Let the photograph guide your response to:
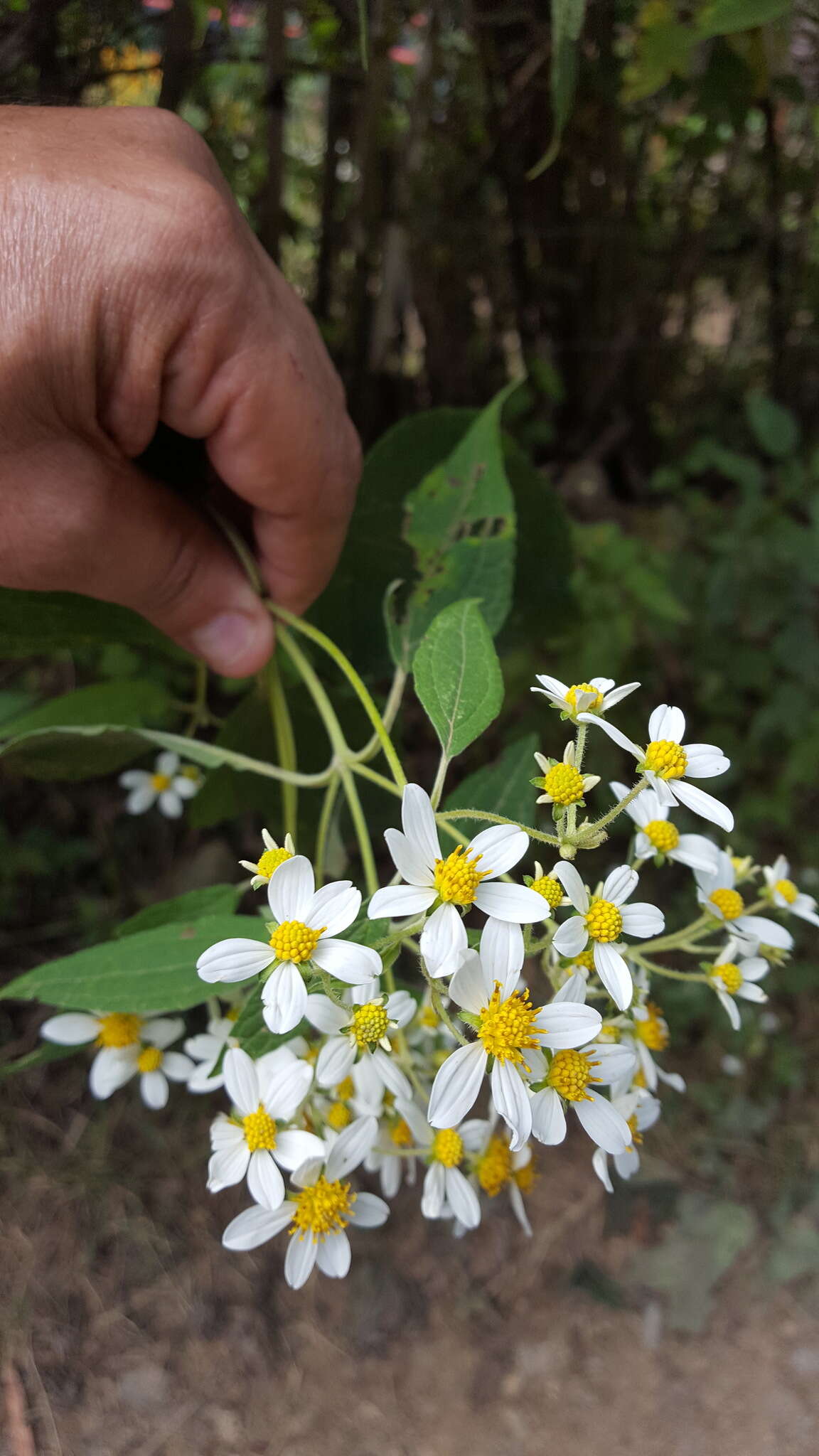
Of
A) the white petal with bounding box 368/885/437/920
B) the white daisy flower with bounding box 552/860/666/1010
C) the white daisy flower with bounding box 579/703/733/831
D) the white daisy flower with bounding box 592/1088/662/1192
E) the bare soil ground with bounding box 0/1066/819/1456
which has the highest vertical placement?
the white daisy flower with bounding box 579/703/733/831

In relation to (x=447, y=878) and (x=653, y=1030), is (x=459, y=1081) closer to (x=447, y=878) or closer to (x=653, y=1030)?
(x=447, y=878)

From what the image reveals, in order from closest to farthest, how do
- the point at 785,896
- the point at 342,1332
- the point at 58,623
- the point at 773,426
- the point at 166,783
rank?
the point at 785,896 < the point at 58,623 < the point at 166,783 < the point at 342,1332 < the point at 773,426

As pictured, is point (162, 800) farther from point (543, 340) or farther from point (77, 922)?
point (543, 340)

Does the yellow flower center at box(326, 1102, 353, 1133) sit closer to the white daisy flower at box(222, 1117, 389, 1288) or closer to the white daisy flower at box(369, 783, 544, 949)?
the white daisy flower at box(222, 1117, 389, 1288)

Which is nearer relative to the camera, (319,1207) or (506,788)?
(319,1207)

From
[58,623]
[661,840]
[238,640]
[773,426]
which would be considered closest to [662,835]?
[661,840]

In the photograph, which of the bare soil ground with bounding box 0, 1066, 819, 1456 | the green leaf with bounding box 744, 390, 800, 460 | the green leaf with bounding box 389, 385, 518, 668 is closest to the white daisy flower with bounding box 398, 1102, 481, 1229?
the green leaf with bounding box 389, 385, 518, 668
